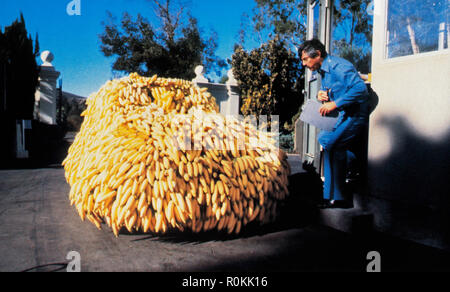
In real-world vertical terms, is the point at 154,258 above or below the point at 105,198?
below

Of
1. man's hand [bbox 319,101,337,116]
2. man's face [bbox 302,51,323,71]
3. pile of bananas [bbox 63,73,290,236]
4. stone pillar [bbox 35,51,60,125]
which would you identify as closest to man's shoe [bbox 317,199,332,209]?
pile of bananas [bbox 63,73,290,236]

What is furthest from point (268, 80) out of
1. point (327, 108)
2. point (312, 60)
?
point (327, 108)

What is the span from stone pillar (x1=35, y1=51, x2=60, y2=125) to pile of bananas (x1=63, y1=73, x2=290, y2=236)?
814cm

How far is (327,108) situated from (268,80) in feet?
29.1

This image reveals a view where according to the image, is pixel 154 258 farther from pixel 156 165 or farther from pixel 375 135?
pixel 375 135

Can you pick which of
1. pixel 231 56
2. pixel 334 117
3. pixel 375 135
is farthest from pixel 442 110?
pixel 231 56

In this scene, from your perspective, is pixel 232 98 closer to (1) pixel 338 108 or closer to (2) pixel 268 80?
(2) pixel 268 80

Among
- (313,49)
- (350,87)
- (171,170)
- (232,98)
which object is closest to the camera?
(171,170)

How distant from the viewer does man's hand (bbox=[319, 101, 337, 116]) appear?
259 centimetres

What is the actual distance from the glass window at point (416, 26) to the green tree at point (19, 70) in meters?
9.21

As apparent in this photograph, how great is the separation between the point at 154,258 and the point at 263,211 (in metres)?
0.91

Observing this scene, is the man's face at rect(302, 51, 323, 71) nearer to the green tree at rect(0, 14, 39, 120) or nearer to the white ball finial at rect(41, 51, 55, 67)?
the green tree at rect(0, 14, 39, 120)

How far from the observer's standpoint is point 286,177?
2.64 metres

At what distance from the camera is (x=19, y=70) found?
916 centimetres
